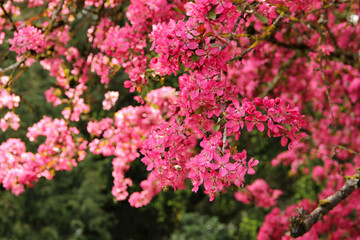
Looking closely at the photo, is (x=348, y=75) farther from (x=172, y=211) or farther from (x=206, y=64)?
A: (x=172, y=211)

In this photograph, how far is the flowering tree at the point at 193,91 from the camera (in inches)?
54.7

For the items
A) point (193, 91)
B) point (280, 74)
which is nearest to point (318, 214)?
point (193, 91)

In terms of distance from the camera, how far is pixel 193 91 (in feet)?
4.54

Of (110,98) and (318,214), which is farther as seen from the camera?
(110,98)

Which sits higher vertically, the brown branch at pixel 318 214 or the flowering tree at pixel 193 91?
the flowering tree at pixel 193 91

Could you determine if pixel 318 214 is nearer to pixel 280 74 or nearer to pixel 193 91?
pixel 193 91

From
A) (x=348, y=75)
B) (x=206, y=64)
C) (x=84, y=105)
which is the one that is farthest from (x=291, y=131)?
(x=348, y=75)

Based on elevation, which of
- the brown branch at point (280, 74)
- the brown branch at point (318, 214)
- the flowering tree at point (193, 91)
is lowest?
the brown branch at point (318, 214)

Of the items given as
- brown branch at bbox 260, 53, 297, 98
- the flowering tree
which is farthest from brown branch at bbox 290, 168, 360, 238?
brown branch at bbox 260, 53, 297, 98

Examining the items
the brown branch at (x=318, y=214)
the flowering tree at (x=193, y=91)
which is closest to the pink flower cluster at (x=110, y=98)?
the flowering tree at (x=193, y=91)

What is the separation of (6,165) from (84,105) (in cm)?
72

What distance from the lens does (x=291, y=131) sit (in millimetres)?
1399

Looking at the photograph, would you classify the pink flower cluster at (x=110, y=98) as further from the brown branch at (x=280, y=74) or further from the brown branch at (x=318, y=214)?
the brown branch at (x=318, y=214)

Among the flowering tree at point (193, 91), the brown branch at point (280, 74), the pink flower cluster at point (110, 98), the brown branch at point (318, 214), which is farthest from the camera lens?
the brown branch at point (280, 74)
